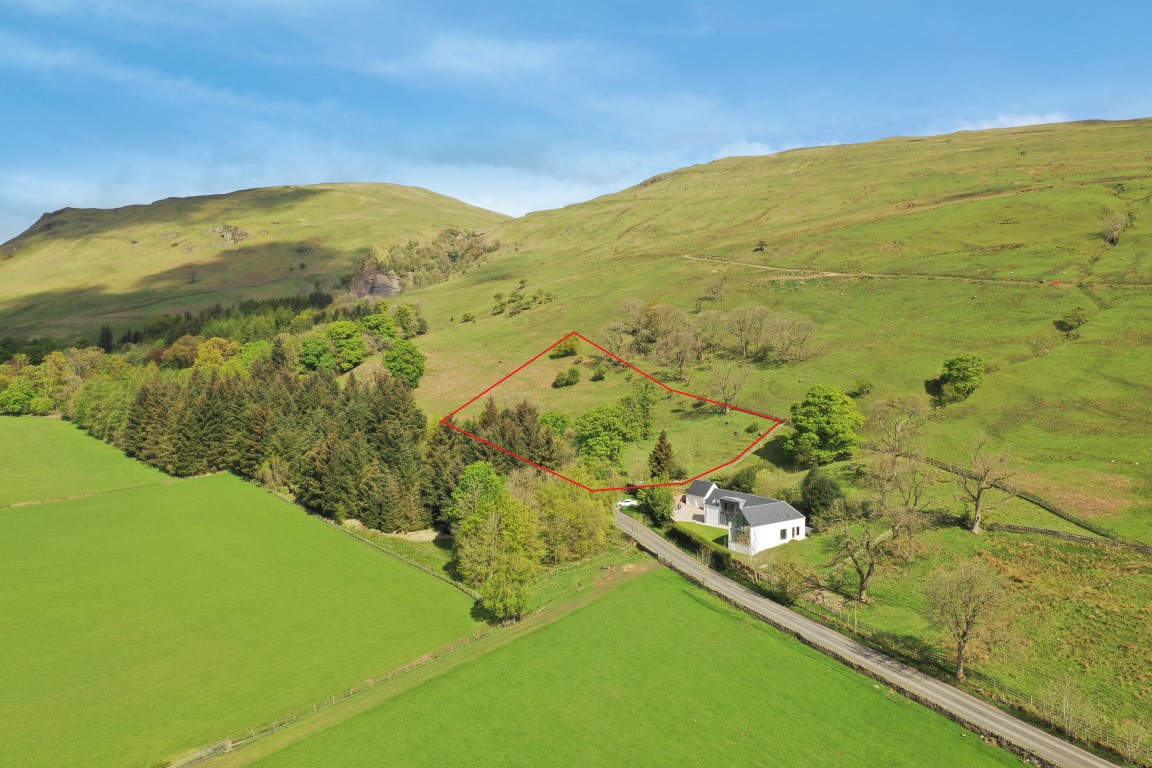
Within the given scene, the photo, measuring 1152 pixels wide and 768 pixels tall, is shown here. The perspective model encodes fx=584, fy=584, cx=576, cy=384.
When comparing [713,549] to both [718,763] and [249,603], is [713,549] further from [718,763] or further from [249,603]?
[249,603]

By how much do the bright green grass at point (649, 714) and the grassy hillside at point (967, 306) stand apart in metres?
32.7

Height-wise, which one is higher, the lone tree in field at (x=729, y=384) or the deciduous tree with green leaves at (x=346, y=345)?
the deciduous tree with green leaves at (x=346, y=345)

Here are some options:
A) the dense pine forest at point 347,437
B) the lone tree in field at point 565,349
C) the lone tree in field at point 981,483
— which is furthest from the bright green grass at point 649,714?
the lone tree in field at point 565,349

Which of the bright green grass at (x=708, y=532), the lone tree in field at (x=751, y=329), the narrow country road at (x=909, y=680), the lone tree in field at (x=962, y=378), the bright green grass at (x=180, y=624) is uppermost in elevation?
the lone tree in field at (x=751, y=329)

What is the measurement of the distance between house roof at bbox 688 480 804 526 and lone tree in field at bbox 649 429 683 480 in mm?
7580

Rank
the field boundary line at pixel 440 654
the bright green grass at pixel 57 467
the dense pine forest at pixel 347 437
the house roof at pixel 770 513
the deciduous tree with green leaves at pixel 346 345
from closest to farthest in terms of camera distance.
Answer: the field boundary line at pixel 440 654, the house roof at pixel 770 513, the dense pine forest at pixel 347 437, the bright green grass at pixel 57 467, the deciduous tree with green leaves at pixel 346 345

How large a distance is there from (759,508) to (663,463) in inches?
700

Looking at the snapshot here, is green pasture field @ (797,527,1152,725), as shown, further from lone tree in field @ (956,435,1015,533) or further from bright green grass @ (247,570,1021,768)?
bright green grass @ (247,570,1021,768)

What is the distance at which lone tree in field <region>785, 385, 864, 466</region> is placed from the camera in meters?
74.5

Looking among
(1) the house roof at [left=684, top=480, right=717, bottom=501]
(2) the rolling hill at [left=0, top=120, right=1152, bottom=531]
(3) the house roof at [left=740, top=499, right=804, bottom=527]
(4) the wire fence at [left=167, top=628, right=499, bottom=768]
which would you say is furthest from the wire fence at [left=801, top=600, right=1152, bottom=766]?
(4) the wire fence at [left=167, top=628, right=499, bottom=768]

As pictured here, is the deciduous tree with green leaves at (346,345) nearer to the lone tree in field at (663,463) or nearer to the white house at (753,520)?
the lone tree in field at (663,463)

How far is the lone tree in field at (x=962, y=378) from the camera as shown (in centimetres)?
8294

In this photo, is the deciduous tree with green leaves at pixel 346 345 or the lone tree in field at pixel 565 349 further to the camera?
the deciduous tree with green leaves at pixel 346 345

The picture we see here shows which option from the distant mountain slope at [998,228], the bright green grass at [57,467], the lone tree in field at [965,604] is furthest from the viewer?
the distant mountain slope at [998,228]
